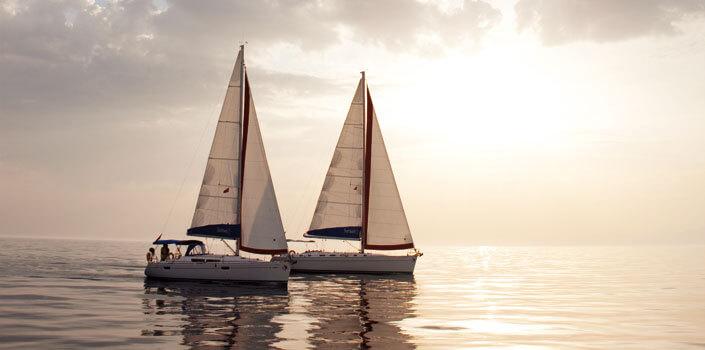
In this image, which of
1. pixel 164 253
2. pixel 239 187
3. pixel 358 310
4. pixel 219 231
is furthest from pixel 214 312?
pixel 164 253

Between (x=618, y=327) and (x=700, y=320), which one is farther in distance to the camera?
(x=700, y=320)

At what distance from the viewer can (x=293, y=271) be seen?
184 ft

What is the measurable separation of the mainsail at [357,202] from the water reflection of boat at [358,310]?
16.8ft

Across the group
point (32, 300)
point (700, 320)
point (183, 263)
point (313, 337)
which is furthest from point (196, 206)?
point (700, 320)

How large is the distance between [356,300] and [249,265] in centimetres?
938

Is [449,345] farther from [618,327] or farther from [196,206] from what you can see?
[196,206]

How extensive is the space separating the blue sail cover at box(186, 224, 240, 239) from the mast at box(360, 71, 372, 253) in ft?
52.6

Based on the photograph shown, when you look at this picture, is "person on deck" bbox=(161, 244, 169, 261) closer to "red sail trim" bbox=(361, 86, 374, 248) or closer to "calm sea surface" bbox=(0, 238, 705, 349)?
"calm sea surface" bbox=(0, 238, 705, 349)

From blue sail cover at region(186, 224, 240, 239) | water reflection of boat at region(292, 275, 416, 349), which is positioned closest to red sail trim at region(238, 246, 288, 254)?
blue sail cover at region(186, 224, 240, 239)

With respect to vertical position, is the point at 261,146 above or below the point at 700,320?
above

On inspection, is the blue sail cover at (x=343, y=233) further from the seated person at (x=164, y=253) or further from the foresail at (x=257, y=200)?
the seated person at (x=164, y=253)

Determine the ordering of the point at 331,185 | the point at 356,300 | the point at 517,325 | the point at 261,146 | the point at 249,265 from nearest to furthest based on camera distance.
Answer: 1. the point at 517,325
2. the point at 356,300
3. the point at 249,265
4. the point at 261,146
5. the point at 331,185

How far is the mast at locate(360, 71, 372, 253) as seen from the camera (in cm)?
5616

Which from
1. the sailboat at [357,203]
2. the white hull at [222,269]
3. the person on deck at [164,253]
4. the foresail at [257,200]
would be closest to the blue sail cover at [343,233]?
the sailboat at [357,203]
